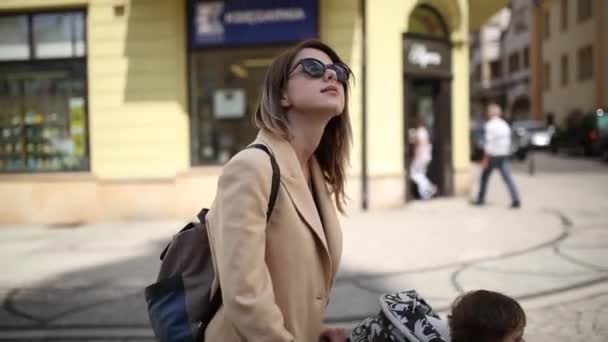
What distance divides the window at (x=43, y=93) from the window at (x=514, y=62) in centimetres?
4736

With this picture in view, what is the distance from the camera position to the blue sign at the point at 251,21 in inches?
418

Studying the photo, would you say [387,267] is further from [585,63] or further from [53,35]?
[585,63]

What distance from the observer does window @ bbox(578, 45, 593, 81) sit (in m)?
35.8

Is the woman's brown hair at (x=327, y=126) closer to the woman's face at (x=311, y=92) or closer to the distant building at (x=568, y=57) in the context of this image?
the woman's face at (x=311, y=92)

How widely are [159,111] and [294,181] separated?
9.65 m

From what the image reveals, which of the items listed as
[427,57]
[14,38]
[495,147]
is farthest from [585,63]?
[14,38]

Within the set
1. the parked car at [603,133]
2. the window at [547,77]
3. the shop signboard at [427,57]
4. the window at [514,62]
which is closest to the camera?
the shop signboard at [427,57]

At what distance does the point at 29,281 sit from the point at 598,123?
23558 millimetres

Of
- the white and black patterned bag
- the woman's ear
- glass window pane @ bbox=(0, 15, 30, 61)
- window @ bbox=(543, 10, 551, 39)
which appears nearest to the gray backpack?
the woman's ear

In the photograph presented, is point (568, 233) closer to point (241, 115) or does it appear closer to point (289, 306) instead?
point (241, 115)

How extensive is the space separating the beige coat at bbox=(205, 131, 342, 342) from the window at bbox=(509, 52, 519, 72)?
54.6 metres

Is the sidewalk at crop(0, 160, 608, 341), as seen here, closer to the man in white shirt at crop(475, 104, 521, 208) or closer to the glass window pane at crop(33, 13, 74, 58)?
the man in white shirt at crop(475, 104, 521, 208)

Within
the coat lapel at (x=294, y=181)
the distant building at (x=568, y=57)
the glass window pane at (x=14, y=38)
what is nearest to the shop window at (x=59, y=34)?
the glass window pane at (x=14, y=38)

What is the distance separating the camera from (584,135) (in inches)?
1057
